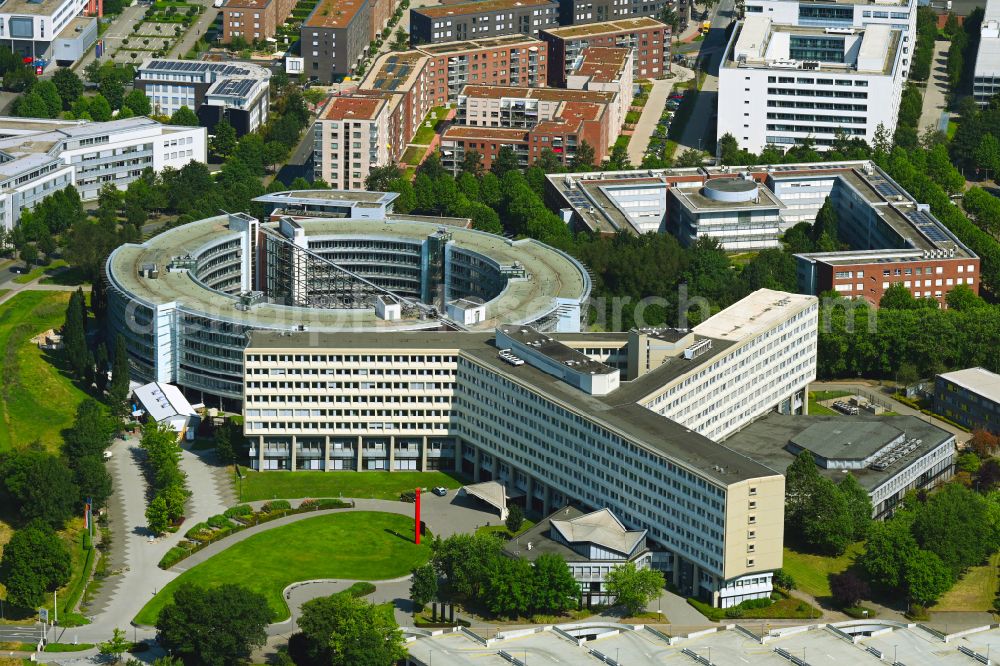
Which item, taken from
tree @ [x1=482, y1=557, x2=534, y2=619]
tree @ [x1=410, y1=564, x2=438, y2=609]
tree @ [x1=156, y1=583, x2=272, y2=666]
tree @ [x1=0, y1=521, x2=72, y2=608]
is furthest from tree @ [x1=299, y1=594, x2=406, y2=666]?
tree @ [x1=0, y1=521, x2=72, y2=608]

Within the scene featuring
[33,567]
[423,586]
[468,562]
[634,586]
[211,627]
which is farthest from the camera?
[468,562]

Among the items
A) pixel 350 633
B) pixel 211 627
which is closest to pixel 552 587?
pixel 350 633

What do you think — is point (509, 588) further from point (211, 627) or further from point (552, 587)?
point (211, 627)

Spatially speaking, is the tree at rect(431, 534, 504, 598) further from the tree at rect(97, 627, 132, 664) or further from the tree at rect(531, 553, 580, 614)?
the tree at rect(97, 627, 132, 664)

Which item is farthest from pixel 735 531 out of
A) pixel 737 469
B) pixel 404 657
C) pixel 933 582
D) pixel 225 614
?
pixel 225 614

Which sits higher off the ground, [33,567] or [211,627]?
[33,567]

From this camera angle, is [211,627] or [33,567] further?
[33,567]
